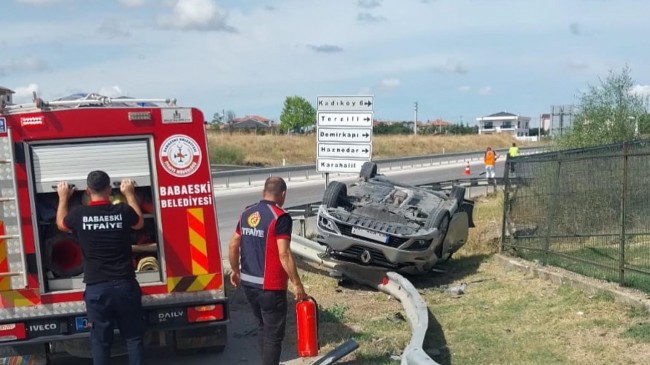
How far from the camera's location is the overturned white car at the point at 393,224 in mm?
9648

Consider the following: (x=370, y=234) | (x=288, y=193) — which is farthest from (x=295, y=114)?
(x=370, y=234)

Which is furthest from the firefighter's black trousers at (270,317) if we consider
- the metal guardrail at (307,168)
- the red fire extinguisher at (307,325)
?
the metal guardrail at (307,168)

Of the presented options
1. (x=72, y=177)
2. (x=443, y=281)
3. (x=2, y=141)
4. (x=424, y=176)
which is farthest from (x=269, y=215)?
(x=424, y=176)

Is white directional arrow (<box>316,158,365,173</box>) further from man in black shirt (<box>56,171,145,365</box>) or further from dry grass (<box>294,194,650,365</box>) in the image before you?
man in black shirt (<box>56,171,145,365</box>)

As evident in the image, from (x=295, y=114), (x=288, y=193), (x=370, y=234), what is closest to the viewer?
(x=370, y=234)

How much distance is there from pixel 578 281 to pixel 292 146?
5167cm

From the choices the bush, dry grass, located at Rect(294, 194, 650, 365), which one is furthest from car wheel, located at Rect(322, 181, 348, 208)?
the bush

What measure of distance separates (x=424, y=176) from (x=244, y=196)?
15861 millimetres

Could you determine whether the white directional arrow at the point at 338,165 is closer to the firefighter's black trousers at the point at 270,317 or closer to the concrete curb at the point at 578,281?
the concrete curb at the point at 578,281

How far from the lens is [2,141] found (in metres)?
5.92

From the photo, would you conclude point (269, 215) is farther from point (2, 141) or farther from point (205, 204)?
point (2, 141)

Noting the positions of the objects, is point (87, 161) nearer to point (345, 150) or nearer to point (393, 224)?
point (393, 224)

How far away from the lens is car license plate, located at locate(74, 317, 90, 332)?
6.18 m

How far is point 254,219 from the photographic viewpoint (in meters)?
5.71
